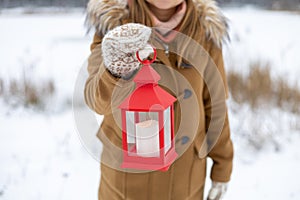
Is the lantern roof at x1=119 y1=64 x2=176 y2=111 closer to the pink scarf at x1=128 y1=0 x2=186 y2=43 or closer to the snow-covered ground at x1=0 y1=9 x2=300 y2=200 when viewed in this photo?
the pink scarf at x1=128 y1=0 x2=186 y2=43

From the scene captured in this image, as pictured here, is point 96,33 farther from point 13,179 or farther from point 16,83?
point 16,83

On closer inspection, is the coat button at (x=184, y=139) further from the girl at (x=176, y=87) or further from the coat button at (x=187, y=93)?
the coat button at (x=187, y=93)

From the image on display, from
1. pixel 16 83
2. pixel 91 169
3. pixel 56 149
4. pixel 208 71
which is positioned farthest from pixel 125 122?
pixel 16 83

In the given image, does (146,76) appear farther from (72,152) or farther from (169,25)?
(72,152)

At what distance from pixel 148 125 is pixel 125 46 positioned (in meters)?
0.22

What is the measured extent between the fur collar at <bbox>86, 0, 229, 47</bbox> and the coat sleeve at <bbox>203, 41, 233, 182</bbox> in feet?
0.24

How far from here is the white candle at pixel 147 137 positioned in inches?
30.1

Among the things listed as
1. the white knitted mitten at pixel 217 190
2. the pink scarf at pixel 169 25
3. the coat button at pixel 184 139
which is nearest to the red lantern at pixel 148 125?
the coat button at pixel 184 139

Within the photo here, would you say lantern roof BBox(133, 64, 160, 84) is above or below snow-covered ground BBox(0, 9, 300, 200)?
above

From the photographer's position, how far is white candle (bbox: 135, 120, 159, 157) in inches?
30.1

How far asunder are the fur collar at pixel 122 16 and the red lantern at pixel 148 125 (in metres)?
0.31

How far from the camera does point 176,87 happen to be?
3.08 feet

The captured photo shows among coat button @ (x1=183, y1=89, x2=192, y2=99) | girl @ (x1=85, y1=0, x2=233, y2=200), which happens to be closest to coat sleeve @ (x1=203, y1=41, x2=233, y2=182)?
girl @ (x1=85, y1=0, x2=233, y2=200)

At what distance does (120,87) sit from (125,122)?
0.09 meters
